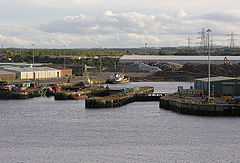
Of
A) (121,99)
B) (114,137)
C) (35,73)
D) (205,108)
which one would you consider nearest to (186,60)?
(35,73)

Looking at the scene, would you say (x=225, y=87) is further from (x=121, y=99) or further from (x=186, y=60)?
(x=186, y=60)

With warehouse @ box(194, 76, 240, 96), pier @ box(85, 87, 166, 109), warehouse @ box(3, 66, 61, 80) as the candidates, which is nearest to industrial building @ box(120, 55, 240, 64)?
warehouse @ box(3, 66, 61, 80)

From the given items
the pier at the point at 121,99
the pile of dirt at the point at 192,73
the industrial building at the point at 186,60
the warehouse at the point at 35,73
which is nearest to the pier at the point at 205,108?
the pier at the point at 121,99

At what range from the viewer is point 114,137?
24.9 metres

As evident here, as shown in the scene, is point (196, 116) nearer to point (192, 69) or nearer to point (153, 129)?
point (153, 129)

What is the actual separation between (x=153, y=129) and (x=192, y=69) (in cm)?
4422

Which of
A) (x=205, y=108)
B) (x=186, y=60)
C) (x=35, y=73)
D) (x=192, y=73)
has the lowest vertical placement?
(x=205, y=108)

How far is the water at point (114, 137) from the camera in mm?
21152

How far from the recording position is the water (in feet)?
69.4

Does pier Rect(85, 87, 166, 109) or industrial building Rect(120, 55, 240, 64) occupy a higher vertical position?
industrial building Rect(120, 55, 240, 64)

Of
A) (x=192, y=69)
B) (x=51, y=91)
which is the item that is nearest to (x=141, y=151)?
(x=51, y=91)

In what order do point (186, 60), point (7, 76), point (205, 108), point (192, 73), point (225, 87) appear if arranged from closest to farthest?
point (205, 108), point (225, 87), point (7, 76), point (192, 73), point (186, 60)

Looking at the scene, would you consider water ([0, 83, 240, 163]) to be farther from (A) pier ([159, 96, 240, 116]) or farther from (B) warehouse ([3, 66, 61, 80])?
(B) warehouse ([3, 66, 61, 80])

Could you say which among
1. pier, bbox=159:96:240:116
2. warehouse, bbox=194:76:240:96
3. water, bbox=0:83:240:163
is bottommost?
water, bbox=0:83:240:163
